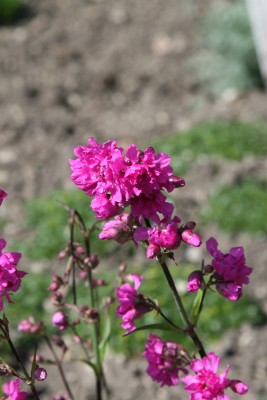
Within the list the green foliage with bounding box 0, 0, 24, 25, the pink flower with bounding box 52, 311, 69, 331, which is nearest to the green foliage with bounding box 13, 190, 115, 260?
the pink flower with bounding box 52, 311, 69, 331

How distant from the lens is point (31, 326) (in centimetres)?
240

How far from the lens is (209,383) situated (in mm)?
1758

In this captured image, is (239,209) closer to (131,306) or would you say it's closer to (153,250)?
(131,306)

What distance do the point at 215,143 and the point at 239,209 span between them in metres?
0.90

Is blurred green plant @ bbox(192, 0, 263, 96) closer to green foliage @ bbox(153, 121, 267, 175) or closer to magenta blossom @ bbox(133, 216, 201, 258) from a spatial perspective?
green foliage @ bbox(153, 121, 267, 175)

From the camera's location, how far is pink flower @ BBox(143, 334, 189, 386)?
2004mm

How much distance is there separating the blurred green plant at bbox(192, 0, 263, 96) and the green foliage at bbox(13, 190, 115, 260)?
214 centimetres

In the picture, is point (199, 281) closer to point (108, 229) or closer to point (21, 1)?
point (108, 229)

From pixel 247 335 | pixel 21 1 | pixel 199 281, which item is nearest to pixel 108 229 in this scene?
pixel 199 281

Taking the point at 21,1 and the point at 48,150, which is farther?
the point at 21,1

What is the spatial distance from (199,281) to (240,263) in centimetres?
12

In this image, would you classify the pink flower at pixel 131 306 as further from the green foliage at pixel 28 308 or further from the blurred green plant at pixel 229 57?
the blurred green plant at pixel 229 57

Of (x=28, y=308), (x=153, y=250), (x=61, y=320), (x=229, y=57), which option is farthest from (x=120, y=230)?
(x=229, y=57)

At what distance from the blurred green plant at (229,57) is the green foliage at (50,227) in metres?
2.14
